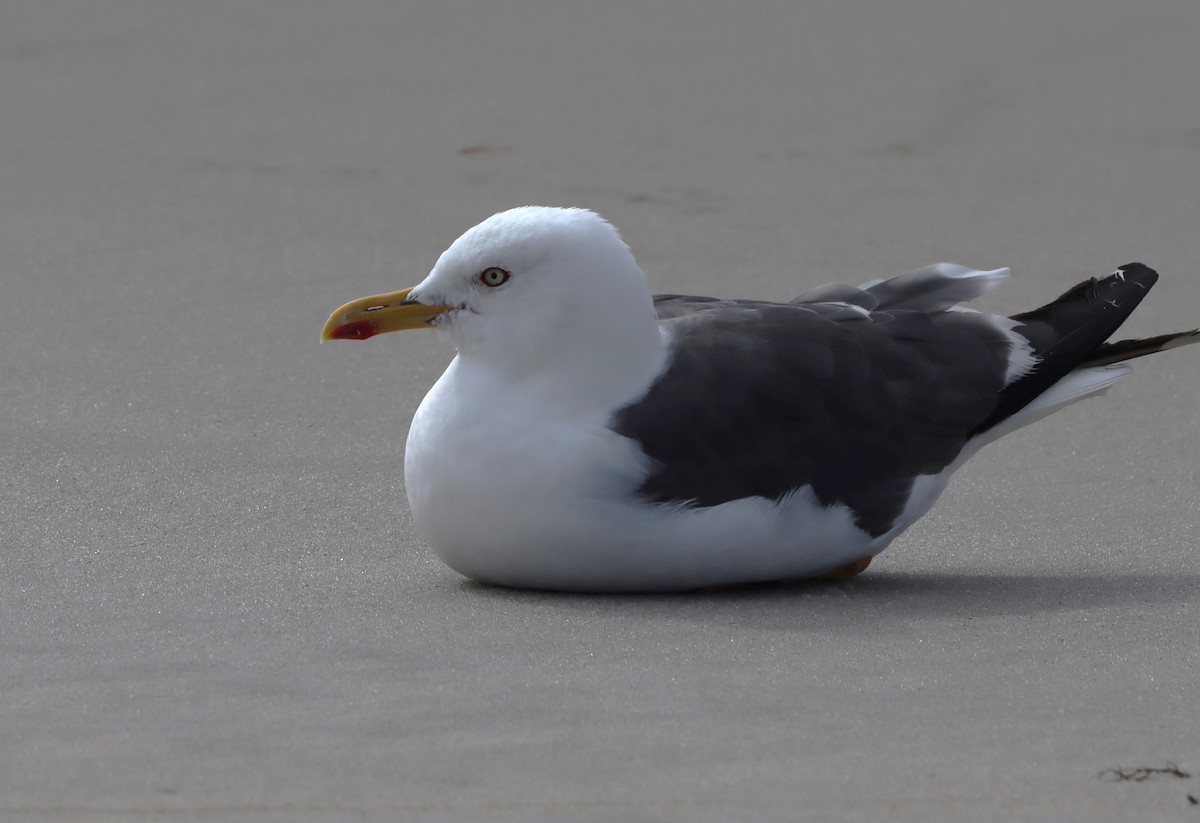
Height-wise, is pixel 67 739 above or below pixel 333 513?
above

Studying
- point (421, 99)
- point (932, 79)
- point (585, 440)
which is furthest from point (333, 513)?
point (932, 79)

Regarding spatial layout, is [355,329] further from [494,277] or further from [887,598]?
[887,598]

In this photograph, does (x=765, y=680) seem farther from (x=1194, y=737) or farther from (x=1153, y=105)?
(x=1153, y=105)

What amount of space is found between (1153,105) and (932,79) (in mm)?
1170

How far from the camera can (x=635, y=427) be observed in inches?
185

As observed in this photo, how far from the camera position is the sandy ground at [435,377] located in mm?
3508

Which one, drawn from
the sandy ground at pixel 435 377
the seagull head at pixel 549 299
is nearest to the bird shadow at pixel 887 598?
the sandy ground at pixel 435 377

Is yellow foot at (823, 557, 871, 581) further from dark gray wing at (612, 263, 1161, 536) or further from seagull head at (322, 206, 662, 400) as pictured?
seagull head at (322, 206, 662, 400)

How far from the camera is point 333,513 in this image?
18.3 feet

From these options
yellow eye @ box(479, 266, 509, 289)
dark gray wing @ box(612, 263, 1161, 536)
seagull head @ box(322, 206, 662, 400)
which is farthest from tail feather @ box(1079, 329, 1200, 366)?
yellow eye @ box(479, 266, 509, 289)

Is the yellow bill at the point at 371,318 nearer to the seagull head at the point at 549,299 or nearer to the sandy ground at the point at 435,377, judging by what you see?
the seagull head at the point at 549,299

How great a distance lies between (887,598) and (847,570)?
0.26 metres

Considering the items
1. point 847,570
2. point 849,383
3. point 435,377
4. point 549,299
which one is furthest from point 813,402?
point 435,377

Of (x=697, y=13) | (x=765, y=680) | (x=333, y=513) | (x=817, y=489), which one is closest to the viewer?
(x=765, y=680)
